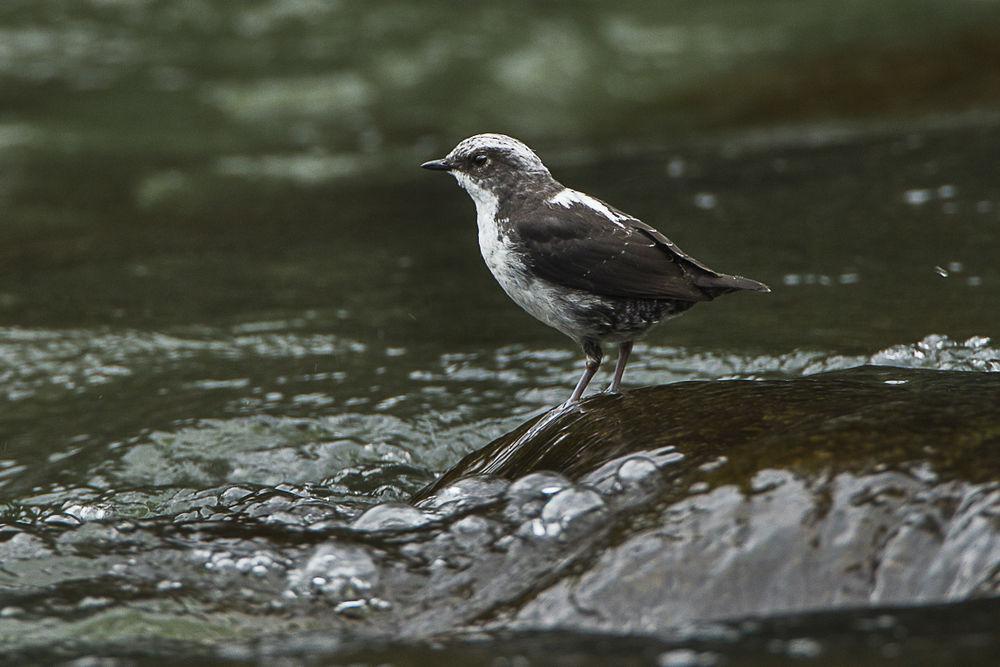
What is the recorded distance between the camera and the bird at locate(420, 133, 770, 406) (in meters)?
4.93

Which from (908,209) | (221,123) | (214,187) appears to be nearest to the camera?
(908,209)

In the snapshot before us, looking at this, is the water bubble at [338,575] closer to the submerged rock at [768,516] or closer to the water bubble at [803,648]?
the submerged rock at [768,516]

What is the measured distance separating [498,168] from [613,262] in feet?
2.73

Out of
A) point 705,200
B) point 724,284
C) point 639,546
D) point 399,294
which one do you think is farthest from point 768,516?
point 705,200

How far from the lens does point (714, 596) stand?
3.37 metres

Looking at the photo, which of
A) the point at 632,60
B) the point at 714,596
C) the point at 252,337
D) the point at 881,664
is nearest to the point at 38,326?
the point at 252,337

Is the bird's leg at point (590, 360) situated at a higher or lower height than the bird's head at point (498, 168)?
lower

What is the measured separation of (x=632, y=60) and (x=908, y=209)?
21.6 feet

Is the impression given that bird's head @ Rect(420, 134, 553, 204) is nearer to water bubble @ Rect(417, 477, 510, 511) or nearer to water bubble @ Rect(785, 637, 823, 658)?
water bubble @ Rect(417, 477, 510, 511)

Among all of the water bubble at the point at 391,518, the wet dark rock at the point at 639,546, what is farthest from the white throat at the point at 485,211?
the water bubble at the point at 391,518

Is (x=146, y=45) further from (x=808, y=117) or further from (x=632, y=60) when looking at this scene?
(x=808, y=117)

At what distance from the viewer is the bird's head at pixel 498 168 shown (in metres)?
5.46

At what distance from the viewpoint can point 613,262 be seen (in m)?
4.97

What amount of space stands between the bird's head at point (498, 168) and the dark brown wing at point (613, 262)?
1.31 feet
